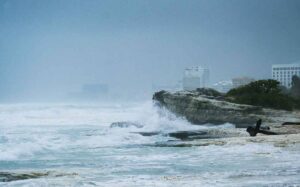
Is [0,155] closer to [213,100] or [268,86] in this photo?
[213,100]

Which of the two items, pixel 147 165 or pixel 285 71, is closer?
pixel 147 165

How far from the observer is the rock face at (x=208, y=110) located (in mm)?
43156

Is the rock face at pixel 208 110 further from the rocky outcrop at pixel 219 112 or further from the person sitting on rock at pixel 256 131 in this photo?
the person sitting on rock at pixel 256 131

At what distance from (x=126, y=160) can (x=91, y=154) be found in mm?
3662

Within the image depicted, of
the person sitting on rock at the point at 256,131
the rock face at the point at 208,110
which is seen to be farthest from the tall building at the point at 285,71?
the person sitting on rock at the point at 256,131

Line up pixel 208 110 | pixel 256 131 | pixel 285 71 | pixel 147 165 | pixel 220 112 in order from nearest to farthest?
pixel 147 165 → pixel 256 131 → pixel 220 112 → pixel 208 110 → pixel 285 71

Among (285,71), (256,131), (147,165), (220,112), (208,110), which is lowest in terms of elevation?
(147,165)

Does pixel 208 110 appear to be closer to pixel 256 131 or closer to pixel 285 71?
pixel 256 131

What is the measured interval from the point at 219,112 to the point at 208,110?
118 centimetres

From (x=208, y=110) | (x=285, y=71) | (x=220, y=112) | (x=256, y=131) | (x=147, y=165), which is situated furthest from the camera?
(x=285, y=71)

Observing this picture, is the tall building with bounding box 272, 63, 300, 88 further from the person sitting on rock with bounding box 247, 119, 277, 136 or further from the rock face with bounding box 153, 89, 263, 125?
the person sitting on rock with bounding box 247, 119, 277, 136

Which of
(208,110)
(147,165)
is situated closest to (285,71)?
(208,110)

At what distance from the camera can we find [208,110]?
4497 centimetres

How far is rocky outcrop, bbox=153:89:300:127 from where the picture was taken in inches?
1650
